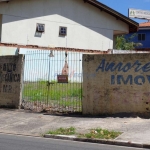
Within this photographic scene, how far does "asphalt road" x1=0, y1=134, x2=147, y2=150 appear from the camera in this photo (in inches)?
332

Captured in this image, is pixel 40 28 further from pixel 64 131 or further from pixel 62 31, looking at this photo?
pixel 64 131

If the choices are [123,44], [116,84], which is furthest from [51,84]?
[123,44]

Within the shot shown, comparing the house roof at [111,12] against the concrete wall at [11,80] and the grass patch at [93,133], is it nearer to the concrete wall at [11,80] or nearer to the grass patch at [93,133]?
the concrete wall at [11,80]

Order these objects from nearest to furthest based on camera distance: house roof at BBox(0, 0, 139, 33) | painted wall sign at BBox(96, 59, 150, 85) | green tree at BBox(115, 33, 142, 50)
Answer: painted wall sign at BBox(96, 59, 150, 85)
house roof at BBox(0, 0, 139, 33)
green tree at BBox(115, 33, 142, 50)

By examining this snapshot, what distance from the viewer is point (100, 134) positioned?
993 centimetres

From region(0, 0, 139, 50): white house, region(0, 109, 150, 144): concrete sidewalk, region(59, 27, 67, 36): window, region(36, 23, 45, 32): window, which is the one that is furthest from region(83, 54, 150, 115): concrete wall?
region(59, 27, 67, 36): window

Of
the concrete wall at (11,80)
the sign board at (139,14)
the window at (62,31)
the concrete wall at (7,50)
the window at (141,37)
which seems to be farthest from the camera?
the sign board at (139,14)

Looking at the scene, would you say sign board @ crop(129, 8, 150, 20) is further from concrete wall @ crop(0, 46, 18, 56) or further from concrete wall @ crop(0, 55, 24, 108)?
concrete wall @ crop(0, 55, 24, 108)

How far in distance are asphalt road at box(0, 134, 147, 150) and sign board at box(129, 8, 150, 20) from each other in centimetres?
4302

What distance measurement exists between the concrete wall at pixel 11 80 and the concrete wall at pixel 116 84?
3417mm

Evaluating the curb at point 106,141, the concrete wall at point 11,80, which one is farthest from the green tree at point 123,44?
the curb at point 106,141

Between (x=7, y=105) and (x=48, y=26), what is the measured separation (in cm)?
1263

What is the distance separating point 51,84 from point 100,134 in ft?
16.0

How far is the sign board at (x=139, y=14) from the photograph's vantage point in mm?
50444
